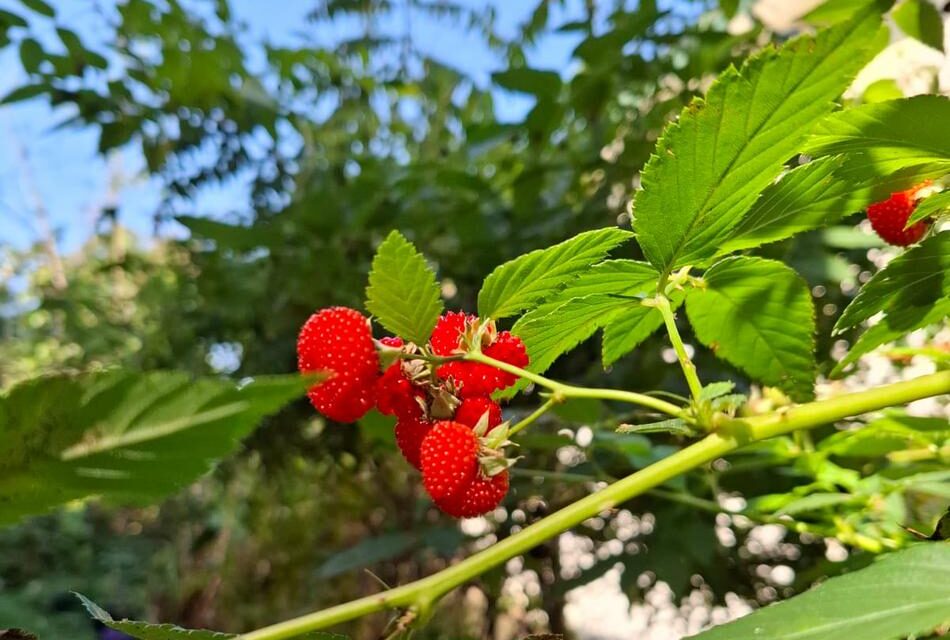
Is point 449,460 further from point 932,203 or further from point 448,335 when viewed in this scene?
point 932,203

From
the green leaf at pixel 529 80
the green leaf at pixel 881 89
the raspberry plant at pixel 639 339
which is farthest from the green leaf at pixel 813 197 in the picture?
the green leaf at pixel 529 80

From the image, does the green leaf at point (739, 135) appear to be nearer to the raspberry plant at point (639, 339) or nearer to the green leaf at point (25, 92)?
the raspberry plant at point (639, 339)

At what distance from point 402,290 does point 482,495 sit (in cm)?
8

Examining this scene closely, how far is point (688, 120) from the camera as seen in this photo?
0.24 metres

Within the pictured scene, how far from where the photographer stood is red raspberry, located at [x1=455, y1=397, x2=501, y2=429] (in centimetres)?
27

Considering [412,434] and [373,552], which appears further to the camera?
[373,552]

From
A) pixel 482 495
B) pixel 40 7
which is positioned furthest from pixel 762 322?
pixel 40 7

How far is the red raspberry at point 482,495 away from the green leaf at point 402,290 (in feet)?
0.20

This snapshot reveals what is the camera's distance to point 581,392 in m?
0.24

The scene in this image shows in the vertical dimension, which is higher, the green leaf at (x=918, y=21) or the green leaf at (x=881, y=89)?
the green leaf at (x=918, y=21)

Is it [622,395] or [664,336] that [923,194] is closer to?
[622,395]

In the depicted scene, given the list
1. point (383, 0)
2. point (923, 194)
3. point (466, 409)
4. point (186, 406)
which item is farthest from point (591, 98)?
point (383, 0)

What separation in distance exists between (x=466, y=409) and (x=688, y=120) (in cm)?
13

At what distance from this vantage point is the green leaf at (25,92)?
1.01m
